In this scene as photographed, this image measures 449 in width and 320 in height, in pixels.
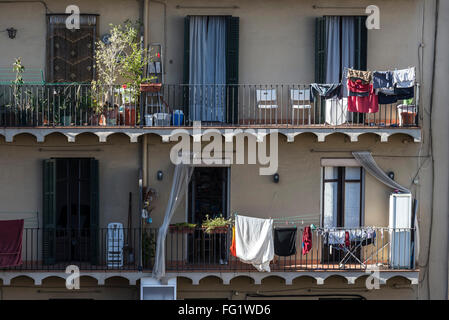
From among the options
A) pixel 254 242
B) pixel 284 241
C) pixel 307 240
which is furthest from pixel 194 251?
pixel 307 240

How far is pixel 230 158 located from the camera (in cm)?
2111

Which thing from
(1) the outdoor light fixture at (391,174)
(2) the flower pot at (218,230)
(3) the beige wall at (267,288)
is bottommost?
(3) the beige wall at (267,288)

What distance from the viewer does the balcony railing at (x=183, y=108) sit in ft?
67.8

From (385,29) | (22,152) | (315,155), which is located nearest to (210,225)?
(315,155)

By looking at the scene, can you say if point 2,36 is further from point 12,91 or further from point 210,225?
point 210,225

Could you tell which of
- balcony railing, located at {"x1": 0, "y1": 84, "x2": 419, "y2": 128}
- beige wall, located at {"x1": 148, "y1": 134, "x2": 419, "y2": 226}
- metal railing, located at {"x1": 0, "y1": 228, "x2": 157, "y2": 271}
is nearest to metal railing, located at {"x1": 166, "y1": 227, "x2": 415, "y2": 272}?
beige wall, located at {"x1": 148, "y1": 134, "x2": 419, "y2": 226}

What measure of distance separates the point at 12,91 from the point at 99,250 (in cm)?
434

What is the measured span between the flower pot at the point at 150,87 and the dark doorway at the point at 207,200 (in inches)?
89.9

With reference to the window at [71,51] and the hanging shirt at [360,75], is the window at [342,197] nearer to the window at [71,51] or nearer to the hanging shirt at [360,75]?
the hanging shirt at [360,75]

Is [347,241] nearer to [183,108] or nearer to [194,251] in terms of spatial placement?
[194,251]

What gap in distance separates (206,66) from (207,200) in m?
3.25

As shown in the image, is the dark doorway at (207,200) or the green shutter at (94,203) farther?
the dark doorway at (207,200)

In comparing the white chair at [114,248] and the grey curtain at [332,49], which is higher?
the grey curtain at [332,49]

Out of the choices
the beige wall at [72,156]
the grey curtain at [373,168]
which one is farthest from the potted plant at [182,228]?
the grey curtain at [373,168]
